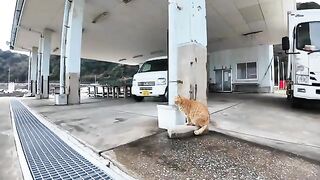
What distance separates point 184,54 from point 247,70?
45.9ft

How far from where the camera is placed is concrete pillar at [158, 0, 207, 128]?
10.5ft

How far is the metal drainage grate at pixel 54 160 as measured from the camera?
5.99ft

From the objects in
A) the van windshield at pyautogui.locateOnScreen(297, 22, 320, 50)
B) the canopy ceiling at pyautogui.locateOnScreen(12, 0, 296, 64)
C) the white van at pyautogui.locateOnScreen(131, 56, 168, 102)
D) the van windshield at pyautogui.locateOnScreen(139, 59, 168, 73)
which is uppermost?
the canopy ceiling at pyautogui.locateOnScreen(12, 0, 296, 64)

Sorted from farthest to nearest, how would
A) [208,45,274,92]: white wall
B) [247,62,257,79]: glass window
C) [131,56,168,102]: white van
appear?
1. [247,62,257,79]: glass window
2. [208,45,274,92]: white wall
3. [131,56,168,102]: white van

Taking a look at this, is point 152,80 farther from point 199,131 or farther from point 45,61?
point 45,61

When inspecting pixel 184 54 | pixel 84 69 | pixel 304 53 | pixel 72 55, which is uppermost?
pixel 84 69

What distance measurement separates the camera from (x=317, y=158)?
2.18m

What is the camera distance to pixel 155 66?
318 inches

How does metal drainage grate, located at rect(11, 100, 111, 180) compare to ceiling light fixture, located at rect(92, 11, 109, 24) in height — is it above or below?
below

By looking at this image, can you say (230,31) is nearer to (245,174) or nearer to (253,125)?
(253,125)

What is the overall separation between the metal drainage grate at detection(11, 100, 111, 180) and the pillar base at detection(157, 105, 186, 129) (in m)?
1.34

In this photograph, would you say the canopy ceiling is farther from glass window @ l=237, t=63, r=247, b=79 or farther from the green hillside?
the green hillside

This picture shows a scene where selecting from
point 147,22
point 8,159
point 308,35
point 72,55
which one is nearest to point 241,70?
point 147,22

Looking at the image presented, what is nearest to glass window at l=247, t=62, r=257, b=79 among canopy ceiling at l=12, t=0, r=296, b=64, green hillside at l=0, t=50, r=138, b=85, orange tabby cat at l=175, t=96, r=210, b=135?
Answer: canopy ceiling at l=12, t=0, r=296, b=64
